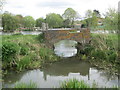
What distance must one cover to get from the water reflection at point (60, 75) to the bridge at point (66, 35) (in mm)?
2428

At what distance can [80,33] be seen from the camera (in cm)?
1368

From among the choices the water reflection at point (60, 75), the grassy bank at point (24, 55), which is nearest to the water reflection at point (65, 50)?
the grassy bank at point (24, 55)

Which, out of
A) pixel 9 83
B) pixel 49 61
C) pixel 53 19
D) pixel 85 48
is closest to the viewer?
pixel 9 83

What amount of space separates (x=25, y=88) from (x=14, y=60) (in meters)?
4.09

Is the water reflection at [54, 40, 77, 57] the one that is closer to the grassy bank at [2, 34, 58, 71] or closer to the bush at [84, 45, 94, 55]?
the bush at [84, 45, 94, 55]

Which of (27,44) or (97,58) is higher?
(27,44)

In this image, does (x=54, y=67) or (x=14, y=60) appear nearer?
(x=14, y=60)

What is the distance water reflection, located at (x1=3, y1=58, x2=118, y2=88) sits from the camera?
26.4ft

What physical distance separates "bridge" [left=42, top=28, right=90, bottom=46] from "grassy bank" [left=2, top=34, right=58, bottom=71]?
0.82 metres

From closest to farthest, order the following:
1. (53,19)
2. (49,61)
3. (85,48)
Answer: (49,61) < (85,48) < (53,19)

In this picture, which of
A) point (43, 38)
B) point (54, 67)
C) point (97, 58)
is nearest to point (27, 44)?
point (43, 38)

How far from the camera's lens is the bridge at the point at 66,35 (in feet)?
43.5

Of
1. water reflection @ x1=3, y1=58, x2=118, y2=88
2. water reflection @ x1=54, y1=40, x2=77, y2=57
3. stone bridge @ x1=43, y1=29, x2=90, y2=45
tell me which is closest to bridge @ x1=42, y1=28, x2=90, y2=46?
stone bridge @ x1=43, y1=29, x2=90, y2=45

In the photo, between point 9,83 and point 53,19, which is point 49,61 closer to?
point 9,83
